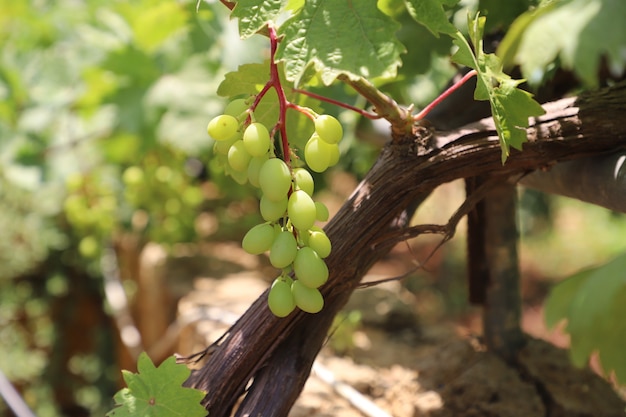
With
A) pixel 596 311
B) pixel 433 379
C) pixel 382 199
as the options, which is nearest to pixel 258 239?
pixel 382 199

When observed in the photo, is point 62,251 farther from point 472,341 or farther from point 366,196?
point 366,196

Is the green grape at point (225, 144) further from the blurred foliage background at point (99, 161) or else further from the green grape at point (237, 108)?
the blurred foliage background at point (99, 161)

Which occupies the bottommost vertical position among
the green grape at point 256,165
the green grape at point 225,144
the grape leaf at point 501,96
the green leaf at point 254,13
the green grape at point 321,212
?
the green grape at point 256,165

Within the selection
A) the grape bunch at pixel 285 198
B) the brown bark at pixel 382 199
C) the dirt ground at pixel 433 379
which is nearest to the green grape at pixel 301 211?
the grape bunch at pixel 285 198

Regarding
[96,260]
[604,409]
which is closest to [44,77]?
[96,260]

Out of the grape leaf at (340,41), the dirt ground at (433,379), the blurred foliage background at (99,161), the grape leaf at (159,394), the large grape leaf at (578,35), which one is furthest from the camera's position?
the blurred foliage background at (99,161)

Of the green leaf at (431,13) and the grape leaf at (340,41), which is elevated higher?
the green leaf at (431,13)
